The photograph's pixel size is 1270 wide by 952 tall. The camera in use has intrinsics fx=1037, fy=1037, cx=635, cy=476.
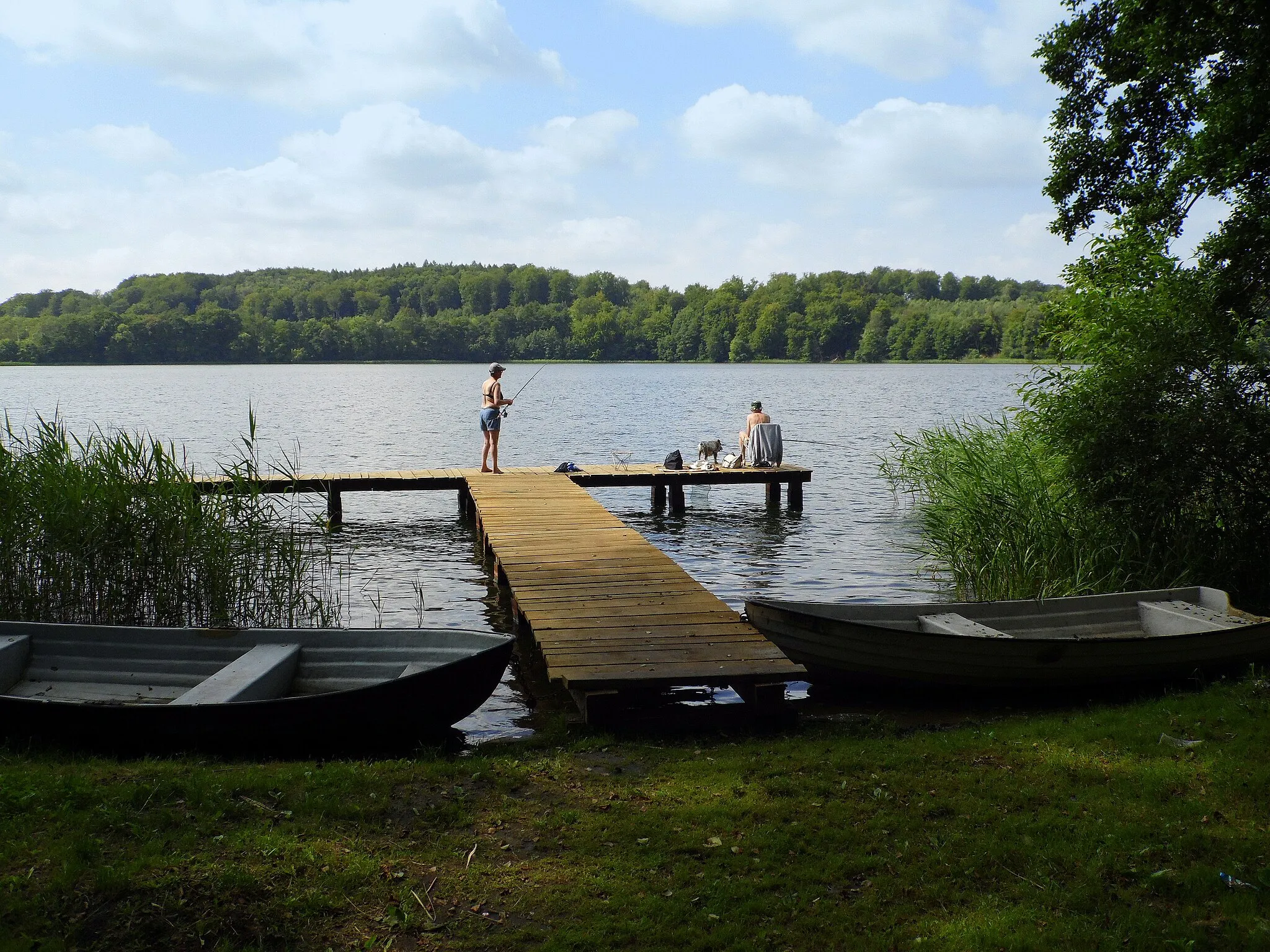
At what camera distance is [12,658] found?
22.2 feet

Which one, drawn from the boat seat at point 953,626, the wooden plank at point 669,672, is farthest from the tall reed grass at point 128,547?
the boat seat at point 953,626

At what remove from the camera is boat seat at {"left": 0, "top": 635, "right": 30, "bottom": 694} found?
6.67m

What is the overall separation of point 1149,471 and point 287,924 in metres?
8.62

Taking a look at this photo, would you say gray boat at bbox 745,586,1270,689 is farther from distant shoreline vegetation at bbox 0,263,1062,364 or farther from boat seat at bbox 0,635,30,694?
distant shoreline vegetation at bbox 0,263,1062,364

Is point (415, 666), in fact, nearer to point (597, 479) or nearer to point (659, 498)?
point (597, 479)

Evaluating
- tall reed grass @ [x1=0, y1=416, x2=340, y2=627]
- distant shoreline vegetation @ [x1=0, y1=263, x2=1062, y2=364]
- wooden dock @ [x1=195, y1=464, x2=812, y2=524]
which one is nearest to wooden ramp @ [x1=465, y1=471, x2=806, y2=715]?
tall reed grass @ [x1=0, y1=416, x2=340, y2=627]

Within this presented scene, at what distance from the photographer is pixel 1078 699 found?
7375mm

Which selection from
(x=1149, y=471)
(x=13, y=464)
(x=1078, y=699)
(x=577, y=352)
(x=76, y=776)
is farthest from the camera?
(x=577, y=352)

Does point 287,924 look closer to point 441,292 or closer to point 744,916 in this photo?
point 744,916

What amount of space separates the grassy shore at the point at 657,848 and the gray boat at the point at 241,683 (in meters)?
0.24

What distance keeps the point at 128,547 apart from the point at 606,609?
397cm

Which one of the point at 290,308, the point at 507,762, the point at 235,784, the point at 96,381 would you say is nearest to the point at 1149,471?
the point at 507,762

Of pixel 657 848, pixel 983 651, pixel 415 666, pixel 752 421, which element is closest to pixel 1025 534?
pixel 983 651

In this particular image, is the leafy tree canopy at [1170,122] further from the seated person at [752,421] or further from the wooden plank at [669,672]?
the seated person at [752,421]
